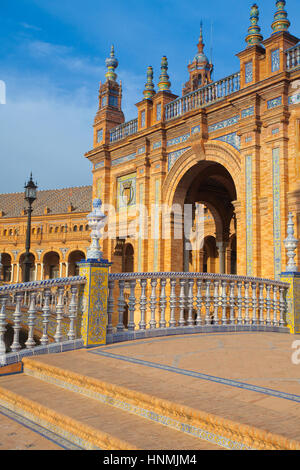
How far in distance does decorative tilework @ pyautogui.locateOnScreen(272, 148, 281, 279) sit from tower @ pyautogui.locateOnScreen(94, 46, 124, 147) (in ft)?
31.1

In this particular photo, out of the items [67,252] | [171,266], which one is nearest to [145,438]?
[171,266]

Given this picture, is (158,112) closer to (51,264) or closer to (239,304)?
(239,304)

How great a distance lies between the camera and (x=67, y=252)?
41.0 metres

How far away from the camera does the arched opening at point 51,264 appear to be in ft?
144

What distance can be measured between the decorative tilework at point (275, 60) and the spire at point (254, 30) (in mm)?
1011

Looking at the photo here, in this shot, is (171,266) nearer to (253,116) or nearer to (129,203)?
(129,203)

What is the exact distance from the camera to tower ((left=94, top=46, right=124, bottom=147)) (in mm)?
19106

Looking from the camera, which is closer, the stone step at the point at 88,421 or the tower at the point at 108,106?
the stone step at the point at 88,421

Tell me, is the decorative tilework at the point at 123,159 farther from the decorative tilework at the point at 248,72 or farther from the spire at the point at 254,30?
the spire at the point at 254,30

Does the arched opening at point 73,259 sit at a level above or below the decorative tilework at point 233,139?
below

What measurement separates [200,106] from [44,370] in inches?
463

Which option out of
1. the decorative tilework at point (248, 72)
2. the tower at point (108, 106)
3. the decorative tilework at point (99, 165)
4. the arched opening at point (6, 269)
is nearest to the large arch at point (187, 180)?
the decorative tilework at point (248, 72)

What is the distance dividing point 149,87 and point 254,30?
17.5 ft

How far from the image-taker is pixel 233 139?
1313 centimetres
